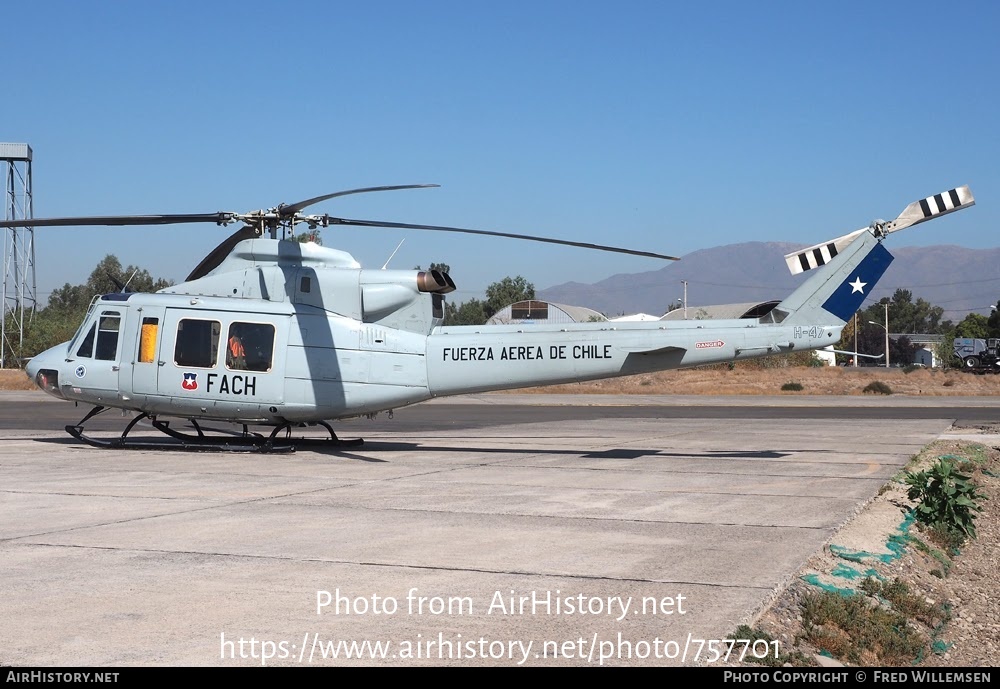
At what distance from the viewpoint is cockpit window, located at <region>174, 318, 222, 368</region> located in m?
16.4

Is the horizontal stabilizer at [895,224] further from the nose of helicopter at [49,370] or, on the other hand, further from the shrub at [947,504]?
the nose of helicopter at [49,370]

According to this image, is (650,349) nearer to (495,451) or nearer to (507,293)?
(495,451)

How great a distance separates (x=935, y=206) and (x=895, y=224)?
873 millimetres

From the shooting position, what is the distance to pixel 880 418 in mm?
27906

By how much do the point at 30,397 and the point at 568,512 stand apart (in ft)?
117

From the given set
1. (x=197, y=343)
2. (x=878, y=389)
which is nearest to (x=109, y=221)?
(x=197, y=343)

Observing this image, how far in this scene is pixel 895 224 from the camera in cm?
1475

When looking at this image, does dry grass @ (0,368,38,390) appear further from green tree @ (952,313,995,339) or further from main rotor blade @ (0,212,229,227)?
green tree @ (952,313,995,339)

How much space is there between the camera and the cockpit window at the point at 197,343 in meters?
16.4

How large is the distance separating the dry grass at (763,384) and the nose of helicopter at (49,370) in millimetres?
29153

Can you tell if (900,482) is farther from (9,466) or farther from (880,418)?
(880,418)

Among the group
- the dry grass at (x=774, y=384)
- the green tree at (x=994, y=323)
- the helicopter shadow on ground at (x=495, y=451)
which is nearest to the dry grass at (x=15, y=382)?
the dry grass at (x=774, y=384)

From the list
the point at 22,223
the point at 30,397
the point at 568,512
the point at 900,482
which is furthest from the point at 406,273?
the point at 30,397

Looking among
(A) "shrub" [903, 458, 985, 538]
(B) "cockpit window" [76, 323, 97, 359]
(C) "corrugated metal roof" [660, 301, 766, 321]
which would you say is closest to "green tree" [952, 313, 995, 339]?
(C) "corrugated metal roof" [660, 301, 766, 321]
